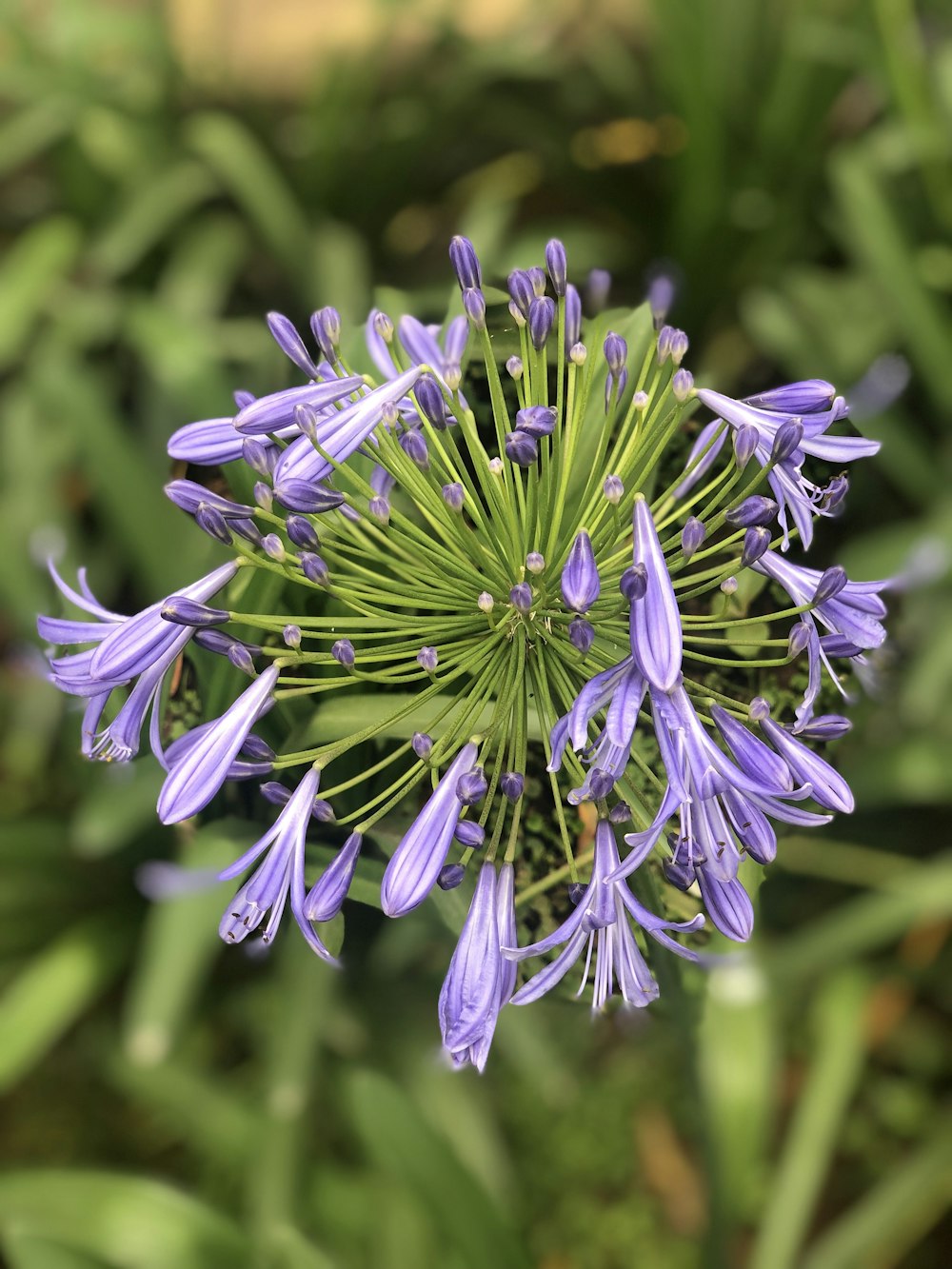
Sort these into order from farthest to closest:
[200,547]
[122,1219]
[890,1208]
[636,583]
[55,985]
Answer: [55,985]
[890,1208]
[122,1219]
[200,547]
[636,583]

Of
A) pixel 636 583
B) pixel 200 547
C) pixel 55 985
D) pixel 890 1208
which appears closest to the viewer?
pixel 636 583

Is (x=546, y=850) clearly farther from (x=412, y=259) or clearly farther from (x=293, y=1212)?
(x=412, y=259)

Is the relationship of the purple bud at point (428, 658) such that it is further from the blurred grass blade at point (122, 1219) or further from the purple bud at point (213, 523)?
the blurred grass blade at point (122, 1219)

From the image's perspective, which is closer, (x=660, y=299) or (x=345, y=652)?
(x=345, y=652)

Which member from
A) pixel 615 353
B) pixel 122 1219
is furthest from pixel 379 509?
pixel 122 1219

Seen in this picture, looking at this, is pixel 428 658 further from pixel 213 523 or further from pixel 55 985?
pixel 55 985

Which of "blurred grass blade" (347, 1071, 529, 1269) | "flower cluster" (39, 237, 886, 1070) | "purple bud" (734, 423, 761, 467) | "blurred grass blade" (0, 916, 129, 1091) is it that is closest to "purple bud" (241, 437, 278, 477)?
"flower cluster" (39, 237, 886, 1070)

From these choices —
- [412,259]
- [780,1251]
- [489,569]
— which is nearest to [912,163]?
[412,259]

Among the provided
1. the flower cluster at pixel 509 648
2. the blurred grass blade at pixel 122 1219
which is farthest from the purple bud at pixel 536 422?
the blurred grass blade at pixel 122 1219
